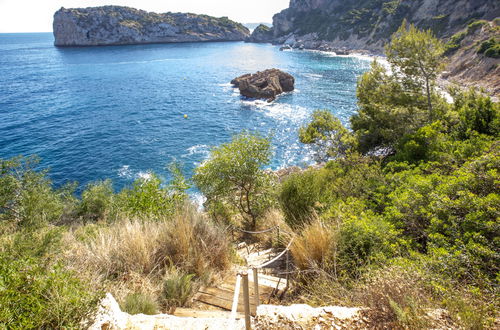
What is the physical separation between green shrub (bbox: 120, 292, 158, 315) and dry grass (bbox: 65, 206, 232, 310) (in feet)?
1.66

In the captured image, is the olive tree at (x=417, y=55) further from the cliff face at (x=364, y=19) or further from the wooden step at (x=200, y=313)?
the cliff face at (x=364, y=19)

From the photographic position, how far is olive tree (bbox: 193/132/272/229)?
399 inches

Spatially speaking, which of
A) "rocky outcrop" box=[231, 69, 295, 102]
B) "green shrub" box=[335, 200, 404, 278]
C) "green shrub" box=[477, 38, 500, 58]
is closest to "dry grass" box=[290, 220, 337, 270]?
"green shrub" box=[335, 200, 404, 278]

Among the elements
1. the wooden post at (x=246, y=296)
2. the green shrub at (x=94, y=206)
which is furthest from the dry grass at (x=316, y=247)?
the green shrub at (x=94, y=206)

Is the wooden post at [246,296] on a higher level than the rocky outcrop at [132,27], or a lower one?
lower

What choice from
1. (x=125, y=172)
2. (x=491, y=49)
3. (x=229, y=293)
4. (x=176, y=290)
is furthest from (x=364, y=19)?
(x=176, y=290)

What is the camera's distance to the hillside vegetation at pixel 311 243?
10.4 feet

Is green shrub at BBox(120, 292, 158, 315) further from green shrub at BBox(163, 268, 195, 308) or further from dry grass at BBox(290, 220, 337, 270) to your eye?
dry grass at BBox(290, 220, 337, 270)

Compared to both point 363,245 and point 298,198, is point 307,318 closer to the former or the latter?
point 363,245

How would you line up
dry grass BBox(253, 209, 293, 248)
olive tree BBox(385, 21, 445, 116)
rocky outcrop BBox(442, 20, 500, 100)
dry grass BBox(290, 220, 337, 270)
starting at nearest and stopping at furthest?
dry grass BBox(290, 220, 337, 270)
dry grass BBox(253, 209, 293, 248)
olive tree BBox(385, 21, 445, 116)
rocky outcrop BBox(442, 20, 500, 100)

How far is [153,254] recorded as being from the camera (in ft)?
18.3

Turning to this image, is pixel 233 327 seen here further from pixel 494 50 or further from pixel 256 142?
pixel 494 50

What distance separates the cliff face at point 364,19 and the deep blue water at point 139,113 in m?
25.7

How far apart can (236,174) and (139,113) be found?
33.6 metres
